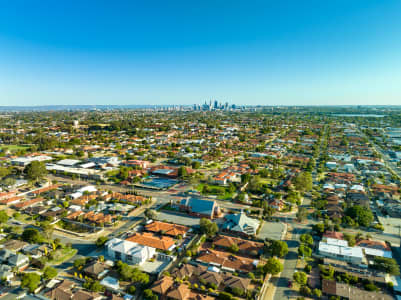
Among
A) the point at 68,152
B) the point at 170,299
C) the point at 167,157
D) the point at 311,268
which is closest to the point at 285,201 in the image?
the point at 311,268

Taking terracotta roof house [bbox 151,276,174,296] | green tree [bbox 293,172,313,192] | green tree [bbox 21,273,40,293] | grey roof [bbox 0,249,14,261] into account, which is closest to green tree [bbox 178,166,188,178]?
green tree [bbox 293,172,313,192]

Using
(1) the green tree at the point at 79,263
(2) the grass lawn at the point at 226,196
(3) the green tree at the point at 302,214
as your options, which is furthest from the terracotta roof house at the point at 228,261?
(2) the grass lawn at the point at 226,196

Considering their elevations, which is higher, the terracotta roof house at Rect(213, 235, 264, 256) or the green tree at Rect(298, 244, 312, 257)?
the green tree at Rect(298, 244, 312, 257)

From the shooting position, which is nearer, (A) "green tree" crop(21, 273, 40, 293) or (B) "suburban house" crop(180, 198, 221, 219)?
(A) "green tree" crop(21, 273, 40, 293)

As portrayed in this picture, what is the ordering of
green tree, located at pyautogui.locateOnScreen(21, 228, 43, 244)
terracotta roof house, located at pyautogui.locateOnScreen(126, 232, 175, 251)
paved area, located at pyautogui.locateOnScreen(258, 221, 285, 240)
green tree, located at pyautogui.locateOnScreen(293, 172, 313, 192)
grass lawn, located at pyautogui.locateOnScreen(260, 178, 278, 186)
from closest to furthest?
terracotta roof house, located at pyautogui.locateOnScreen(126, 232, 175, 251), green tree, located at pyautogui.locateOnScreen(21, 228, 43, 244), paved area, located at pyautogui.locateOnScreen(258, 221, 285, 240), green tree, located at pyautogui.locateOnScreen(293, 172, 313, 192), grass lawn, located at pyautogui.locateOnScreen(260, 178, 278, 186)

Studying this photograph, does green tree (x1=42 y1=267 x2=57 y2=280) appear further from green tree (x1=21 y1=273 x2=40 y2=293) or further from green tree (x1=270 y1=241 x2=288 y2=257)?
green tree (x1=270 y1=241 x2=288 y2=257)

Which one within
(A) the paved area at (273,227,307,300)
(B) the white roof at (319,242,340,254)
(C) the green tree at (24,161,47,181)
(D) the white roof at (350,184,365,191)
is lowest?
(A) the paved area at (273,227,307,300)
